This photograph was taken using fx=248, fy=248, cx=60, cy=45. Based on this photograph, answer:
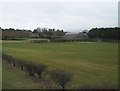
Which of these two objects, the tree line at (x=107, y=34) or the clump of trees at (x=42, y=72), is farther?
the tree line at (x=107, y=34)

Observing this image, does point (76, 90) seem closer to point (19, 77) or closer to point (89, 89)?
point (89, 89)

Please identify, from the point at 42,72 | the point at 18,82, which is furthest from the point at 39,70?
the point at 18,82

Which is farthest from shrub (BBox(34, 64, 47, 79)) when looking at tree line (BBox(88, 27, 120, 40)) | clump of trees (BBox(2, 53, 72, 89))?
tree line (BBox(88, 27, 120, 40))

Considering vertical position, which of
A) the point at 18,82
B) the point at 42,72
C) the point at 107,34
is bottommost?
the point at 18,82

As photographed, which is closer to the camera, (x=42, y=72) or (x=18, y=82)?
(x=18, y=82)

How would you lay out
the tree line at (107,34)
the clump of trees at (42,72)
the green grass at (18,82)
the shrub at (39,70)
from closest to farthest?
the clump of trees at (42,72), the green grass at (18,82), the shrub at (39,70), the tree line at (107,34)

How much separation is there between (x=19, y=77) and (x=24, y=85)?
8.24 ft

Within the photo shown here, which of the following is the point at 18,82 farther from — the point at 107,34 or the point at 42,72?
the point at 107,34

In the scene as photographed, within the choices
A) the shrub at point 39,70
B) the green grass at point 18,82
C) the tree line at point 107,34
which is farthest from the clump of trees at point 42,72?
the tree line at point 107,34

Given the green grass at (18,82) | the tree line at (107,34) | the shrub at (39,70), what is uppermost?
the tree line at (107,34)

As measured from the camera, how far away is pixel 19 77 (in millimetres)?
15320

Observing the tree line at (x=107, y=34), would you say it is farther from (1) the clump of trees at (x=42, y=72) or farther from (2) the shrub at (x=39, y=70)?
(2) the shrub at (x=39, y=70)

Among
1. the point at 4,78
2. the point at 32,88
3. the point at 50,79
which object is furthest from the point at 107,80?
the point at 4,78

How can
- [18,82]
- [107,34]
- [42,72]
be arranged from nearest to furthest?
[18,82]
[42,72]
[107,34]
